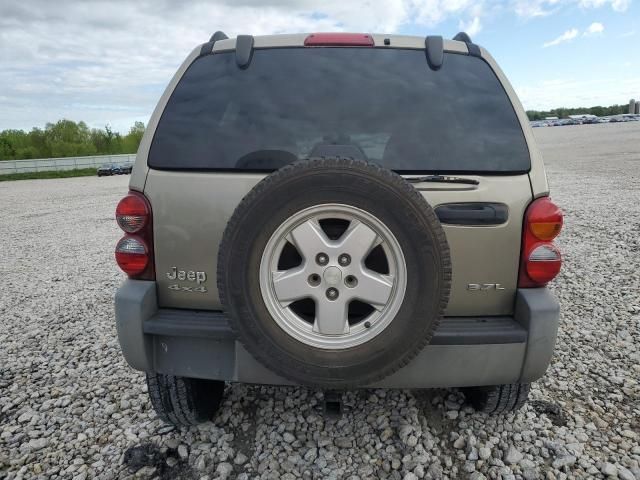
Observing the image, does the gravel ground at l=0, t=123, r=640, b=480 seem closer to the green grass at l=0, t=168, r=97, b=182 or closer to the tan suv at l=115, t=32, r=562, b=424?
the tan suv at l=115, t=32, r=562, b=424

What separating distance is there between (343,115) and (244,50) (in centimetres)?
62

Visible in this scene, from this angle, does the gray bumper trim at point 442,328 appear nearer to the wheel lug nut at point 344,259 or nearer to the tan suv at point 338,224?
the tan suv at point 338,224

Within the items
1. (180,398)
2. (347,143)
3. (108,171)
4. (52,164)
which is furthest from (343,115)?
(52,164)

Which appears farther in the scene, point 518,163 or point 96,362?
point 96,362

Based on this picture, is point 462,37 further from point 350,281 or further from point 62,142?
point 62,142

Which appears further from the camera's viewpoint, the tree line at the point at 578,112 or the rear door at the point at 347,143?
the tree line at the point at 578,112

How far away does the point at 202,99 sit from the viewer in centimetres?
220

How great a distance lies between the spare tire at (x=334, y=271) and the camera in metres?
1.71

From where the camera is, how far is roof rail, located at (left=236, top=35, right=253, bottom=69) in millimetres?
2223

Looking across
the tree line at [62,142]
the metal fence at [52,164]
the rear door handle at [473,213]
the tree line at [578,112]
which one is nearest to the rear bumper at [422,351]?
the rear door handle at [473,213]

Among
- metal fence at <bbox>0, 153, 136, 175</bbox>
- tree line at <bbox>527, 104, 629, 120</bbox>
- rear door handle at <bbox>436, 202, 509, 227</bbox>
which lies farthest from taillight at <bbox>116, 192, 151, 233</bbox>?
tree line at <bbox>527, 104, 629, 120</bbox>

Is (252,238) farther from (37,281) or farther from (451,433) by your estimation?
(37,281)

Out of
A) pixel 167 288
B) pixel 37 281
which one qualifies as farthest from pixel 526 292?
pixel 37 281

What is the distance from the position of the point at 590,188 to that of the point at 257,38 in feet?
40.3
